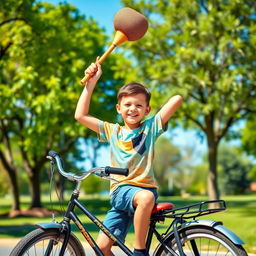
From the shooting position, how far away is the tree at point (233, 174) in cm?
5862

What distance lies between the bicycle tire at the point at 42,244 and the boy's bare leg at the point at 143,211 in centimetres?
53

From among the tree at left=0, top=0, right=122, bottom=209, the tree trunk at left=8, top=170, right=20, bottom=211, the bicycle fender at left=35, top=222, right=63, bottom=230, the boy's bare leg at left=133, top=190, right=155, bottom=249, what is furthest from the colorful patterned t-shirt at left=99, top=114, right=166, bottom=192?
the tree trunk at left=8, top=170, right=20, bottom=211

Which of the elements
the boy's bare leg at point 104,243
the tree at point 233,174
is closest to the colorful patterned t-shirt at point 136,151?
the boy's bare leg at point 104,243

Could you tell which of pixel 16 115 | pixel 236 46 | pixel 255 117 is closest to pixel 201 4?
pixel 236 46

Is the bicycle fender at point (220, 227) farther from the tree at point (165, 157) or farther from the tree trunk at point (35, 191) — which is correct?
the tree at point (165, 157)

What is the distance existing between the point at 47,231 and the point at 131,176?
72cm

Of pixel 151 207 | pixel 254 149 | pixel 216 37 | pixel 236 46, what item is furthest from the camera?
pixel 254 149

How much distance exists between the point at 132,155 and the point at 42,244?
93 centimetres

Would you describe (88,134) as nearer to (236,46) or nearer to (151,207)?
(236,46)

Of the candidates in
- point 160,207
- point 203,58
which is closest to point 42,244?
point 160,207

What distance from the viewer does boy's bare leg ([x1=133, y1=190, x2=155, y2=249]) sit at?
11.7ft

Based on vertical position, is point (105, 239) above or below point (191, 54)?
below

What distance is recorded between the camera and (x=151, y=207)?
3582 millimetres

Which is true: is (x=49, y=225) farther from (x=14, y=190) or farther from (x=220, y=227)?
(x=14, y=190)
